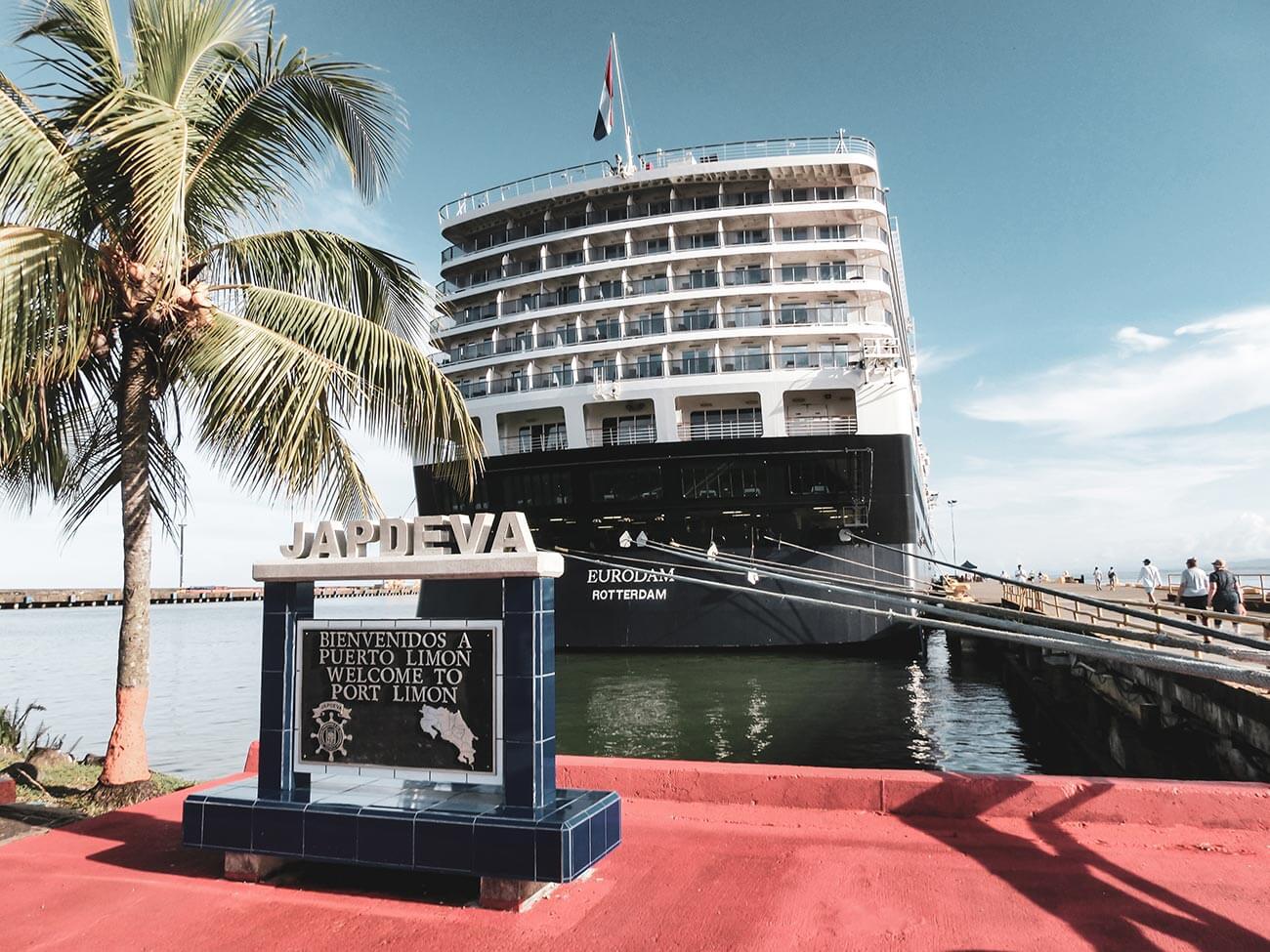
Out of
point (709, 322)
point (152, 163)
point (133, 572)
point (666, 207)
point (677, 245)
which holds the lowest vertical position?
point (133, 572)

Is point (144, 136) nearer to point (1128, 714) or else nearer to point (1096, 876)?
point (1096, 876)

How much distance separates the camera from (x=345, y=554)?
18.5 ft

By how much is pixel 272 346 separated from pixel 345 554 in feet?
9.29

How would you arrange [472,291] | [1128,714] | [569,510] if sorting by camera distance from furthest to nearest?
[472,291], [569,510], [1128,714]

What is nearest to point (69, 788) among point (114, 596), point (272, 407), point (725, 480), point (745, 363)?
point (272, 407)

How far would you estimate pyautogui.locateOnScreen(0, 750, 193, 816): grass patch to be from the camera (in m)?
7.27

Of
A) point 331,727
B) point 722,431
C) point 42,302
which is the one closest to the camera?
point 331,727

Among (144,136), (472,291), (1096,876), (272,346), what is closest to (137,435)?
(272,346)

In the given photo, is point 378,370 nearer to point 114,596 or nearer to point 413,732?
point 413,732

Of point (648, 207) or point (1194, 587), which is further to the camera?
point (648, 207)

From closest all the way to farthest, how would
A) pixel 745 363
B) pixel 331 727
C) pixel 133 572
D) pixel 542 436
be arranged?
pixel 331 727 < pixel 133 572 < pixel 745 363 < pixel 542 436

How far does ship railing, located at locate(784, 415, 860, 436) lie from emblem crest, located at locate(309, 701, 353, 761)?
1810cm

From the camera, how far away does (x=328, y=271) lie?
356 inches

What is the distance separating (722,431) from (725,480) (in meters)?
2.03
